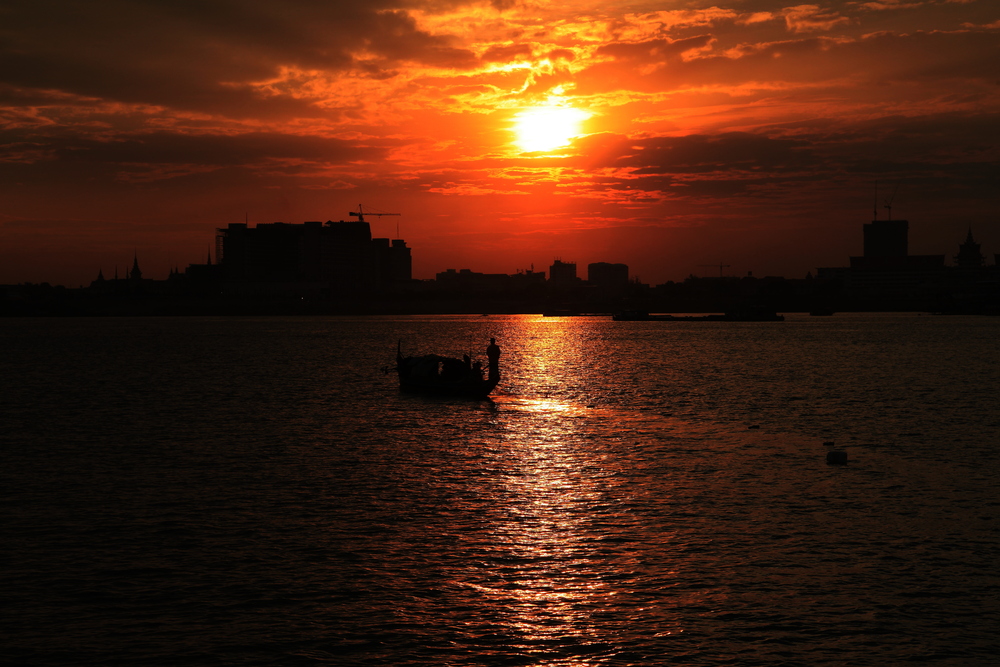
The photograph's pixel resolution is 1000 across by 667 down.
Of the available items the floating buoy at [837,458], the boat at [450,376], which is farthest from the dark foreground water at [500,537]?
the boat at [450,376]

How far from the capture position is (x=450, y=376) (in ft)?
211

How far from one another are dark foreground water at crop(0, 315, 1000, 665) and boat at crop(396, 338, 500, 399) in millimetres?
7892

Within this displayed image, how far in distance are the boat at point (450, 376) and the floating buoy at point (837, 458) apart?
2845 centimetres

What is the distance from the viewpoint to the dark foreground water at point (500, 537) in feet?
52.8

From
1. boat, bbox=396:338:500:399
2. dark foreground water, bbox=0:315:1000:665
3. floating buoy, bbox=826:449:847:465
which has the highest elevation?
boat, bbox=396:338:500:399

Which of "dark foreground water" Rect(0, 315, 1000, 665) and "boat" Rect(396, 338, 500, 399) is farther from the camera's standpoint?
"boat" Rect(396, 338, 500, 399)

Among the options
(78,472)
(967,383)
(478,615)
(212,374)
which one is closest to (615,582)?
(478,615)

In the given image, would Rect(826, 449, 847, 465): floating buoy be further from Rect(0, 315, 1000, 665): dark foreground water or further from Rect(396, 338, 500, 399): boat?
Rect(396, 338, 500, 399): boat

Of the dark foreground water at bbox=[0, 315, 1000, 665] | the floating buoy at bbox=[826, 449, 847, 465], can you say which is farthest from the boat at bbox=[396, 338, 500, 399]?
the floating buoy at bbox=[826, 449, 847, 465]

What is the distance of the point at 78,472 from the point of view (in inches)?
1302

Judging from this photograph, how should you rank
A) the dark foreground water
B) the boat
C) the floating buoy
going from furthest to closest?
1. the boat
2. the floating buoy
3. the dark foreground water

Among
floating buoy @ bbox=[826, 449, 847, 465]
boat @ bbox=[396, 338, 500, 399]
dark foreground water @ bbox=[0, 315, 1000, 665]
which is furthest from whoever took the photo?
boat @ bbox=[396, 338, 500, 399]

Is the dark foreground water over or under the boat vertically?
under

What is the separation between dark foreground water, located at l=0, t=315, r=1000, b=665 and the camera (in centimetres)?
1609
